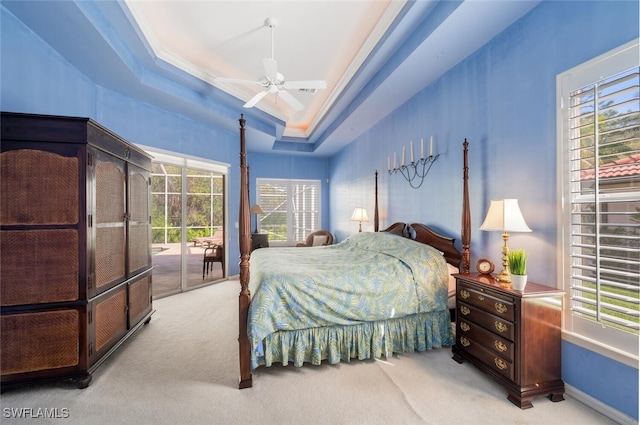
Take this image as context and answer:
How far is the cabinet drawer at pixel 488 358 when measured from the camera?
200 cm

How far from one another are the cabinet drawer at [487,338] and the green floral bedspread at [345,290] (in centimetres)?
30

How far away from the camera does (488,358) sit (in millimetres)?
2191

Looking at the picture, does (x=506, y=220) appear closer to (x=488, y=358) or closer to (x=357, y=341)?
(x=488, y=358)

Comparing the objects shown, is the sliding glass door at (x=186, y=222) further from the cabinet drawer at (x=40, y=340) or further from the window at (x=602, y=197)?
the window at (x=602, y=197)

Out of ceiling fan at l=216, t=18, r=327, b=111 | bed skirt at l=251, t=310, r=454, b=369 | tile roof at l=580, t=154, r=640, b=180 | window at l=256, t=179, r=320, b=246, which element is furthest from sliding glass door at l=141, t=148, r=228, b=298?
tile roof at l=580, t=154, r=640, b=180

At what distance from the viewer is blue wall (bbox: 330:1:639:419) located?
185 cm

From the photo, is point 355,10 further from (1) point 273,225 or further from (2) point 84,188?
(1) point 273,225

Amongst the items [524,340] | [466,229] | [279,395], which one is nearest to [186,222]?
[279,395]

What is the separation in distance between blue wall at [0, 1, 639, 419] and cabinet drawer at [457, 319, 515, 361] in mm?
427

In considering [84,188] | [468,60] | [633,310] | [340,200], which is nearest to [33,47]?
[84,188]

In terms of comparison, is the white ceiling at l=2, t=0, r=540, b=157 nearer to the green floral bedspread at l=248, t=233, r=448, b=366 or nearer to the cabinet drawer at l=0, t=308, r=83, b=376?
the green floral bedspread at l=248, t=233, r=448, b=366

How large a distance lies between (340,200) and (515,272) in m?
4.79

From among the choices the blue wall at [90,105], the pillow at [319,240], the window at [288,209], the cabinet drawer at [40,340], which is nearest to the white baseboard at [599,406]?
the cabinet drawer at [40,340]

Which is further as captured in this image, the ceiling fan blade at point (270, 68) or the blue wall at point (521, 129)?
the ceiling fan blade at point (270, 68)
